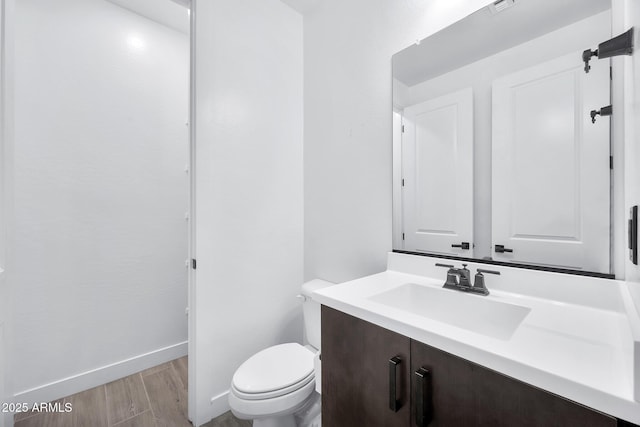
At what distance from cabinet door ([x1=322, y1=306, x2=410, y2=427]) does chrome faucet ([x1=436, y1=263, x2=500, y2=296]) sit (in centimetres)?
42

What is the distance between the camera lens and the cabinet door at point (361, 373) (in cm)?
75

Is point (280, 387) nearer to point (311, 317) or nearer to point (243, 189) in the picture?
point (311, 317)

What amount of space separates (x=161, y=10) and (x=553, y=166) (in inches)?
99.9

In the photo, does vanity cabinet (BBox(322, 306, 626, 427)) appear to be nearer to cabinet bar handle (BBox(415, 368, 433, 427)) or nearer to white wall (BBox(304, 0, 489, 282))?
cabinet bar handle (BBox(415, 368, 433, 427))

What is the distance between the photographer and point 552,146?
937 millimetres

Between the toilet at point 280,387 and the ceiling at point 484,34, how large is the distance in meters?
1.34

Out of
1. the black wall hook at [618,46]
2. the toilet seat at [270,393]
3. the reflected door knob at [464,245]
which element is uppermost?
the black wall hook at [618,46]

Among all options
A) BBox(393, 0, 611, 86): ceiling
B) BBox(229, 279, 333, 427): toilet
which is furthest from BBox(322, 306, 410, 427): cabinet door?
BBox(393, 0, 611, 86): ceiling

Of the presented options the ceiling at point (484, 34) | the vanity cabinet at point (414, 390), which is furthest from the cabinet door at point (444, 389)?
the ceiling at point (484, 34)

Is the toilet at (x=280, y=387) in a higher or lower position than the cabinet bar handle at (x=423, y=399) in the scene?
lower

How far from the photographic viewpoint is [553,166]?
0.94 m

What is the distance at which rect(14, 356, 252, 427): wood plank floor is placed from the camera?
152 cm

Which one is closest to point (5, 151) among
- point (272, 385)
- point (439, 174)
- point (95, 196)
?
point (95, 196)

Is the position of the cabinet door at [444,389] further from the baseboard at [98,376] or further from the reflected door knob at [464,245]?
the baseboard at [98,376]
